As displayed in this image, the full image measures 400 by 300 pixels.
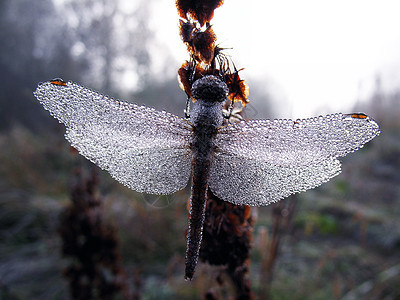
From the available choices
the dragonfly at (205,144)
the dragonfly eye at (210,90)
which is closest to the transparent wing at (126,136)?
the dragonfly at (205,144)

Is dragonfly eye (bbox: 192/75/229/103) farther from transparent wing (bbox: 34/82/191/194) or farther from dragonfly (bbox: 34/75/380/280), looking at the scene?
transparent wing (bbox: 34/82/191/194)

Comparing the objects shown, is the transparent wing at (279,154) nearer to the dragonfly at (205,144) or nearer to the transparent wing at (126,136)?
the dragonfly at (205,144)

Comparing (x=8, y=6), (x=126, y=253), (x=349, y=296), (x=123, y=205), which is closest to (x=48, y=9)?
(x=8, y=6)

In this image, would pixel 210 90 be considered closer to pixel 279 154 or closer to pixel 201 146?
pixel 201 146

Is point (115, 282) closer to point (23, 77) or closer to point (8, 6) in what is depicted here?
point (23, 77)

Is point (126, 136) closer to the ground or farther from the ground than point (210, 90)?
closer to the ground

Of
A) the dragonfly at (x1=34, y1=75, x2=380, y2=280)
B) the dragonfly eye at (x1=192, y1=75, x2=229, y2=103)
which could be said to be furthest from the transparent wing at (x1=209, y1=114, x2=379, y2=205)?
the dragonfly eye at (x1=192, y1=75, x2=229, y2=103)

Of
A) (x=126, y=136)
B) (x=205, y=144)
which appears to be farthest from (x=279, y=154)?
(x=126, y=136)

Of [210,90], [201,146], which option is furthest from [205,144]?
[210,90]
